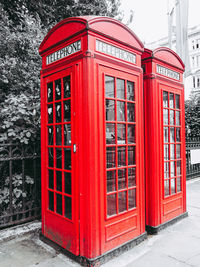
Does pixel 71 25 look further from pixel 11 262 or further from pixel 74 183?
pixel 11 262

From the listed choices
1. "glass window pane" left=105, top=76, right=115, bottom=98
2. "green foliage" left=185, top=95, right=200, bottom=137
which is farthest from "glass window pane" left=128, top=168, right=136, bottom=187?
"green foliage" left=185, top=95, right=200, bottom=137

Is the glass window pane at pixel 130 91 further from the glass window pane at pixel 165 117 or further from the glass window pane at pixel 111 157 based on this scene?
the glass window pane at pixel 165 117

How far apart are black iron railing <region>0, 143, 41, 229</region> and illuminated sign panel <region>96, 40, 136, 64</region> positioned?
213 centimetres

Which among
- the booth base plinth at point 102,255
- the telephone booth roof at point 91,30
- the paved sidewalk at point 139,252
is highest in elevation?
the telephone booth roof at point 91,30

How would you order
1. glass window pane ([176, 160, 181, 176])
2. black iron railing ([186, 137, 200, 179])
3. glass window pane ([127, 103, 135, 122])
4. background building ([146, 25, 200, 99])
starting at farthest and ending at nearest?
background building ([146, 25, 200, 99]), black iron railing ([186, 137, 200, 179]), glass window pane ([176, 160, 181, 176]), glass window pane ([127, 103, 135, 122])

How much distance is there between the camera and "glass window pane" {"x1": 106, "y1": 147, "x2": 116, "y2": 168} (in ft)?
9.20

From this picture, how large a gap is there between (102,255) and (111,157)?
1.16 m

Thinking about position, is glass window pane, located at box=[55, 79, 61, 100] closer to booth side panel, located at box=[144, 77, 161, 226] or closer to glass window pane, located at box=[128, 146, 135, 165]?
glass window pane, located at box=[128, 146, 135, 165]

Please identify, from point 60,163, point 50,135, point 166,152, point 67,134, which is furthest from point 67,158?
point 166,152

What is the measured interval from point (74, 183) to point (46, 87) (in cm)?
143

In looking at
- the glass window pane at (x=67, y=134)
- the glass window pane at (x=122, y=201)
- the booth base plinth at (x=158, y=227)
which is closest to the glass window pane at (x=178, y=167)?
the booth base plinth at (x=158, y=227)

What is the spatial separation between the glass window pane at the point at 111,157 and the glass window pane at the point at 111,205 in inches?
15.4

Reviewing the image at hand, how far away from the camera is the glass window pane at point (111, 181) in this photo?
9.18ft

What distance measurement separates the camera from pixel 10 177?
145 inches
